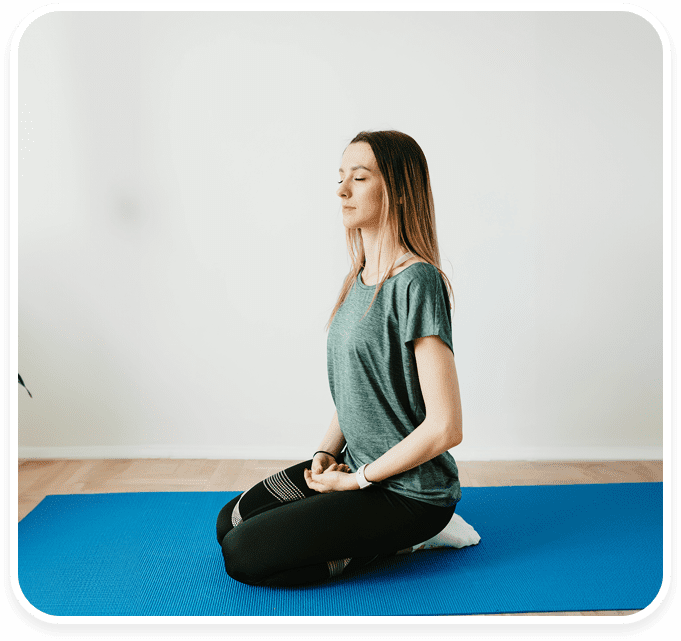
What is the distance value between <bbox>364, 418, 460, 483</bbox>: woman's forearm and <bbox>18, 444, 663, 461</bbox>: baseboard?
1435mm

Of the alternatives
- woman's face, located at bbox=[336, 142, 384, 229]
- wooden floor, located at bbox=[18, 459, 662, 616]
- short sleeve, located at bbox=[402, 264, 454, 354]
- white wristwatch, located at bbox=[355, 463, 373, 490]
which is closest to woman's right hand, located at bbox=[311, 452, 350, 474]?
white wristwatch, located at bbox=[355, 463, 373, 490]

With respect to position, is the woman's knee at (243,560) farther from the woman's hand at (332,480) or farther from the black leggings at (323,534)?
the woman's hand at (332,480)

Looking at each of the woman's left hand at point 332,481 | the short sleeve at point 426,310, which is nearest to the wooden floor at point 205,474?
the woman's left hand at point 332,481

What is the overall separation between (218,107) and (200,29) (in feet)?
1.14

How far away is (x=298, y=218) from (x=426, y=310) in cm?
152

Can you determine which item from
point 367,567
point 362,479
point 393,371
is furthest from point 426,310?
point 367,567

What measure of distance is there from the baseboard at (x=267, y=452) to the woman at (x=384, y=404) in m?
1.31

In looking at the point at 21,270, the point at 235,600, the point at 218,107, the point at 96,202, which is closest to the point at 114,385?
the point at 21,270

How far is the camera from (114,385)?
9.29 feet

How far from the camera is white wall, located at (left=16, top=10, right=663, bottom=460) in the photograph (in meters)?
2.68

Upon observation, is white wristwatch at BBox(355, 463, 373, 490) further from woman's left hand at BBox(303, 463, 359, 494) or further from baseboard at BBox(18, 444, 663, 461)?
baseboard at BBox(18, 444, 663, 461)

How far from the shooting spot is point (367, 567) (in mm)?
1590

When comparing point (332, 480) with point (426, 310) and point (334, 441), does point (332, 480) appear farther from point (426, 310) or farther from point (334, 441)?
point (426, 310)

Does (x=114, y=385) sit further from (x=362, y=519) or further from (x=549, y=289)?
(x=549, y=289)
